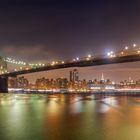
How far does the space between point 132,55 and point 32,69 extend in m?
30.1

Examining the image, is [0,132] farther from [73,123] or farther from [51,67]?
[51,67]

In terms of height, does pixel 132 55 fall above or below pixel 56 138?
above

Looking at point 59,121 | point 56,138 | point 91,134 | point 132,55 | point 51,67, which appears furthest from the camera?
Result: point 51,67

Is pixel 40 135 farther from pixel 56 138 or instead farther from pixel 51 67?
pixel 51 67

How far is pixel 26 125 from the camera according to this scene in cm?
2153

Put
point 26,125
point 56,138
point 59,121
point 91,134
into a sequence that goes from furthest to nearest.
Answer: point 59,121
point 26,125
point 91,134
point 56,138

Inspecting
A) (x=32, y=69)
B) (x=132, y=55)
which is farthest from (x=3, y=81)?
(x=132, y=55)

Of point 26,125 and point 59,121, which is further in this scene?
point 59,121

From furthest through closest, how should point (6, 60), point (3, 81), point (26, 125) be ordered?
1. point (6, 60)
2. point (3, 81)
3. point (26, 125)

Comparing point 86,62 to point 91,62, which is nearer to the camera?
point 91,62

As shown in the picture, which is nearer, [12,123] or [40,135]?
[40,135]

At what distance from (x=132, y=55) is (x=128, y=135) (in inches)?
1730

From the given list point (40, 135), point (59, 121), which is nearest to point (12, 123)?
point (59, 121)

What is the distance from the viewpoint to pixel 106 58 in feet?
218
